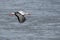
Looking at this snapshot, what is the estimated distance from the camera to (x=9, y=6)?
9.09 m

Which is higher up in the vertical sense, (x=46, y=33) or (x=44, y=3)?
(x=44, y=3)

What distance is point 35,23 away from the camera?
294 inches

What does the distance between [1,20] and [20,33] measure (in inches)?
42.6

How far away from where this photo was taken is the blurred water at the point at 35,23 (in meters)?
6.77

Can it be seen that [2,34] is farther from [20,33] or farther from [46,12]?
[46,12]

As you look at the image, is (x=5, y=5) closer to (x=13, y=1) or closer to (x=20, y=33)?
(x=13, y=1)

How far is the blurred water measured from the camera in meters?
6.77

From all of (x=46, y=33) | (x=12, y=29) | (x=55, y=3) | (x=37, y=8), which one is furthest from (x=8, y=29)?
(x=55, y=3)

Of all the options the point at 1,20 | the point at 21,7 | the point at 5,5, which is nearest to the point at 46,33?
the point at 1,20

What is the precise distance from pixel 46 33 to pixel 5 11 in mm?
2105

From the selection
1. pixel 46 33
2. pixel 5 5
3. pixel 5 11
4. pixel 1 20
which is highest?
pixel 5 5

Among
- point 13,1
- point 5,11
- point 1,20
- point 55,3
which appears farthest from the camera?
point 13,1

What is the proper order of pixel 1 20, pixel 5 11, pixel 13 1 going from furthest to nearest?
pixel 13 1 < pixel 5 11 < pixel 1 20

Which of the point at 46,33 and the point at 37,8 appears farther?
the point at 37,8
